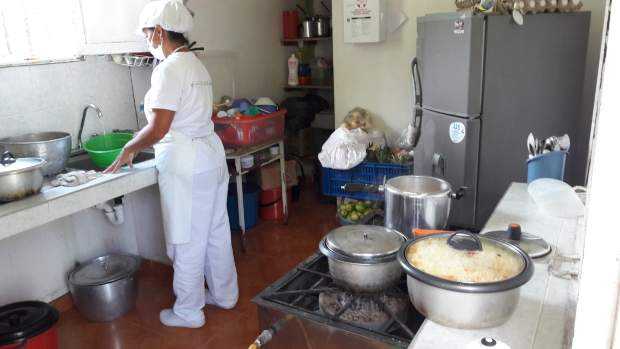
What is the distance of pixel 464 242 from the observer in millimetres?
1086

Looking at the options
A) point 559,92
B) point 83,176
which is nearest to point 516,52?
point 559,92

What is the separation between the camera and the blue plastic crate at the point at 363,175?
3566mm

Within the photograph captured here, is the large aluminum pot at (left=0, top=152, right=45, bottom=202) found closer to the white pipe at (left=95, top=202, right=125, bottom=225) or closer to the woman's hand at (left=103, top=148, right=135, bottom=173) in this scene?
the woman's hand at (left=103, top=148, right=135, bottom=173)

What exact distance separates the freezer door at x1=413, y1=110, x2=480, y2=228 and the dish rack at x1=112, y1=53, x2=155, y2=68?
171cm

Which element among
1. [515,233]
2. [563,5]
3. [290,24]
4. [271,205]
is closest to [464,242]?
[515,233]

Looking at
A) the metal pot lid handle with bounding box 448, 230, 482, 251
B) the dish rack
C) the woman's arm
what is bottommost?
the metal pot lid handle with bounding box 448, 230, 482, 251

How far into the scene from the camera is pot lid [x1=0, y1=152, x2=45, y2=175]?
197cm

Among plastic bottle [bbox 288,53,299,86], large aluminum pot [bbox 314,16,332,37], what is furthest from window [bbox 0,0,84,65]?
large aluminum pot [bbox 314,16,332,37]

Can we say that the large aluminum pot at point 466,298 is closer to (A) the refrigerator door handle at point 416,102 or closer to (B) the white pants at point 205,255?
(B) the white pants at point 205,255

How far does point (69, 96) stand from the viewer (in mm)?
2723

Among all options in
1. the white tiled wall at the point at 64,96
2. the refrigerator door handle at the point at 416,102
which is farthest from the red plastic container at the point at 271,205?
the refrigerator door handle at the point at 416,102

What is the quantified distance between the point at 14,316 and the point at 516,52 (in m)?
2.73

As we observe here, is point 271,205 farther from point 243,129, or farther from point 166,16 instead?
point 166,16

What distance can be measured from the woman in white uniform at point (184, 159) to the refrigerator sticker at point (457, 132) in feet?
4.11
